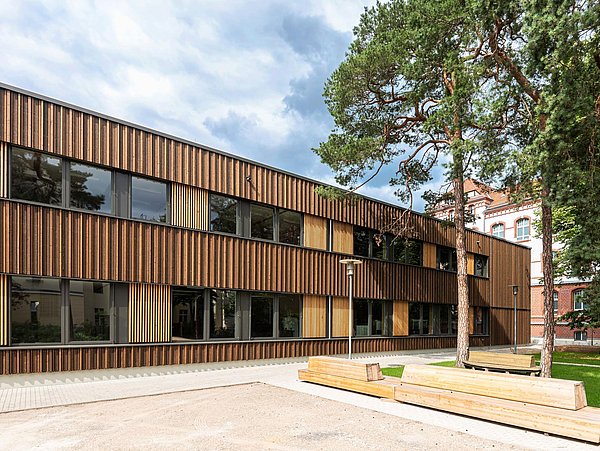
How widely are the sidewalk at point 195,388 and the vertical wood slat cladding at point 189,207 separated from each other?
4501 millimetres

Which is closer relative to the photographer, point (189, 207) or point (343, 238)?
point (189, 207)

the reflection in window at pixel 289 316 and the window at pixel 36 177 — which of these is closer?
the window at pixel 36 177

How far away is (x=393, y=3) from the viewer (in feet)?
52.5

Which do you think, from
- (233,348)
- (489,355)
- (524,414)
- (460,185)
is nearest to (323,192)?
(460,185)

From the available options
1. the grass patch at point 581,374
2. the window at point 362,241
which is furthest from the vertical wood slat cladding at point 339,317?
the grass patch at point 581,374

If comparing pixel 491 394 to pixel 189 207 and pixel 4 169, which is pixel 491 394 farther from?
pixel 4 169

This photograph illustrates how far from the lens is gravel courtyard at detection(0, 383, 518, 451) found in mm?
6898

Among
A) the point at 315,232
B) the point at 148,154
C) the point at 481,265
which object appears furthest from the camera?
the point at 481,265

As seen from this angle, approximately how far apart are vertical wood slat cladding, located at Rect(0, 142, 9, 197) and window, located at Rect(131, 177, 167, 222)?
324cm

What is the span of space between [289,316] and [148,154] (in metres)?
7.84

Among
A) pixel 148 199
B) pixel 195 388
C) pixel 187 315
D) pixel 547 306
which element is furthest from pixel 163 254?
pixel 547 306

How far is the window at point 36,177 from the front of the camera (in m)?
11.5

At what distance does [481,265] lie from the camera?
91.6ft

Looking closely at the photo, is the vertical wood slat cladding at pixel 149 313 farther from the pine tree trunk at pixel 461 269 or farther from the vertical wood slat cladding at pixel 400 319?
the vertical wood slat cladding at pixel 400 319
